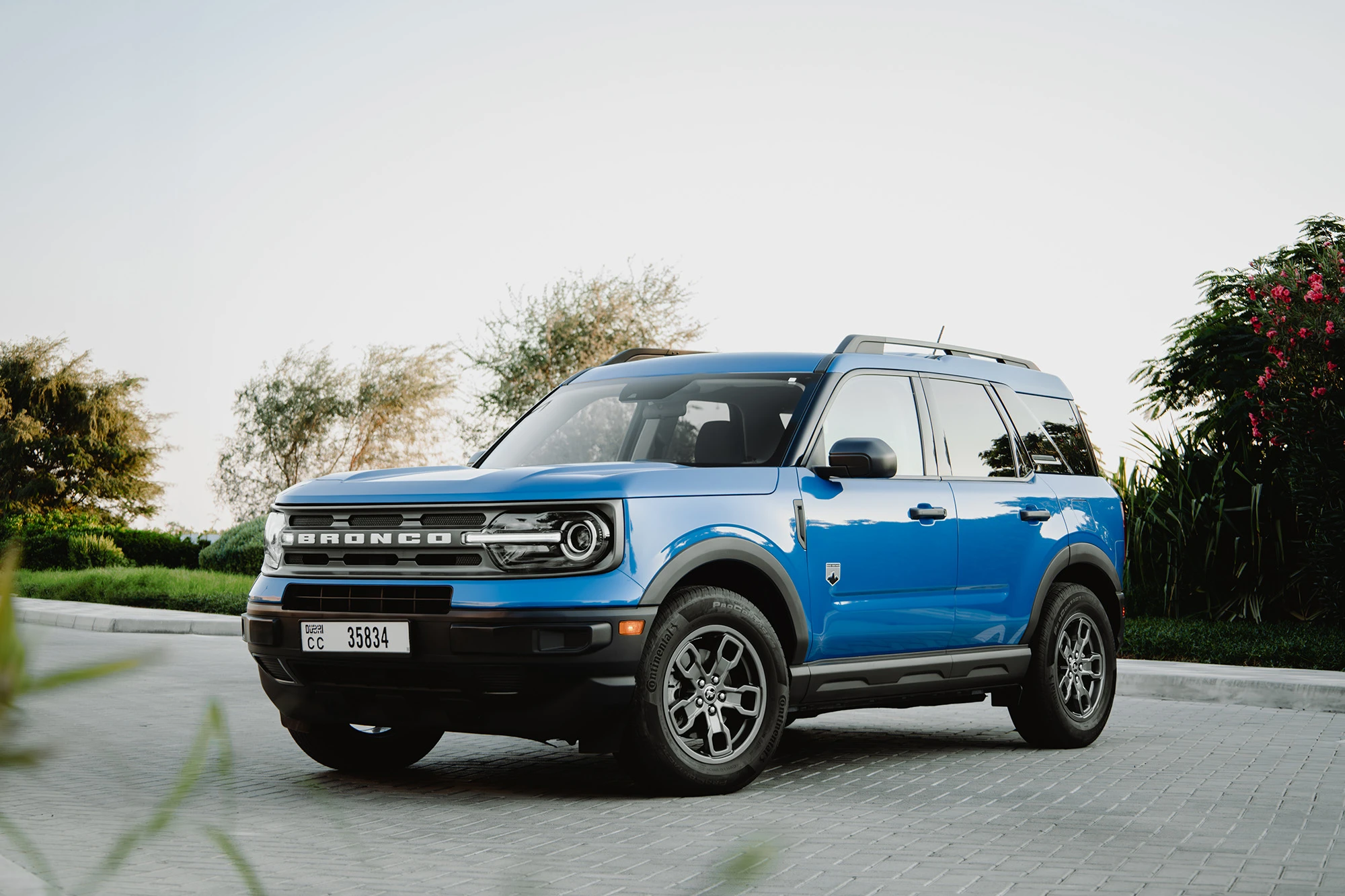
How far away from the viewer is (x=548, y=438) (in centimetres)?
785

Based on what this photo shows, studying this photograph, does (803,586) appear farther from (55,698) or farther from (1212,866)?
(55,698)

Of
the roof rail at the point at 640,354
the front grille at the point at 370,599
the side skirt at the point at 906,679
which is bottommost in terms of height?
the side skirt at the point at 906,679

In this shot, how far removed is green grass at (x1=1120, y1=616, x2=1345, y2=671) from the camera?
14.3 metres

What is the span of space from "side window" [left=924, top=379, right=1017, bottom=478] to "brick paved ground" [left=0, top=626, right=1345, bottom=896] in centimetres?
164

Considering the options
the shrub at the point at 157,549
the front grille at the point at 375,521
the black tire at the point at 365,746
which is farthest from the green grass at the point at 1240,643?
the shrub at the point at 157,549

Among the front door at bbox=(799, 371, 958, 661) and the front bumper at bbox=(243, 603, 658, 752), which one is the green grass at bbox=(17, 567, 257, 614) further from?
the front bumper at bbox=(243, 603, 658, 752)

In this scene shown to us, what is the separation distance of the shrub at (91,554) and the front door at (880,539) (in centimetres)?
2669

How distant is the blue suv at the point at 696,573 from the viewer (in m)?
6.18

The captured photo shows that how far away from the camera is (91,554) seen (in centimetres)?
3136

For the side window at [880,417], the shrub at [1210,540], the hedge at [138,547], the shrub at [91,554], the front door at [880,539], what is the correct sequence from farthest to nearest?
the hedge at [138,547], the shrub at [91,554], the shrub at [1210,540], the side window at [880,417], the front door at [880,539]

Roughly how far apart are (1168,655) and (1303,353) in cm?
387

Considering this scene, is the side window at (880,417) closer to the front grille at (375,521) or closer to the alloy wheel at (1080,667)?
the alloy wheel at (1080,667)

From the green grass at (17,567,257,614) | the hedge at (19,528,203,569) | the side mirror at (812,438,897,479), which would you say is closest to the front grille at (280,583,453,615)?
the side mirror at (812,438,897,479)

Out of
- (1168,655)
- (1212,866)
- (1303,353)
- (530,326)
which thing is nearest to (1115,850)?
(1212,866)
